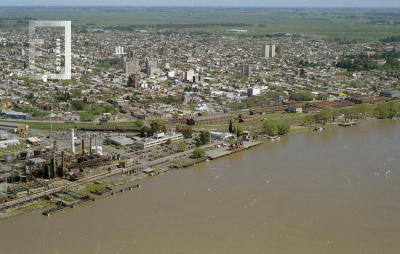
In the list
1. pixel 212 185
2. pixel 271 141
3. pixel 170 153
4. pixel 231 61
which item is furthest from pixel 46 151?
pixel 231 61

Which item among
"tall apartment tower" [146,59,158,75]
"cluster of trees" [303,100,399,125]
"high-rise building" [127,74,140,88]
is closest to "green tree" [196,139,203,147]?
"cluster of trees" [303,100,399,125]

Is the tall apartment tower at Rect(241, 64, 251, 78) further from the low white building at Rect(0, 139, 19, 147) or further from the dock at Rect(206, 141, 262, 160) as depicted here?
the low white building at Rect(0, 139, 19, 147)

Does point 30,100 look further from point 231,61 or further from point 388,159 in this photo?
point 231,61

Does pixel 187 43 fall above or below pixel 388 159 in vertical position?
above

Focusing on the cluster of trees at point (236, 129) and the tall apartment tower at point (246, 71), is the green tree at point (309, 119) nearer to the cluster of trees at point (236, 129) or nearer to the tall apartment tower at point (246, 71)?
the cluster of trees at point (236, 129)

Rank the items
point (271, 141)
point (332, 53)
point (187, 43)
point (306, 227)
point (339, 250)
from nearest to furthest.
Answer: point (339, 250) → point (306, 227) → point (271, 141) → point (332, 53) → point (187, 43)

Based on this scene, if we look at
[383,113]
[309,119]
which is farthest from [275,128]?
[383,113]
